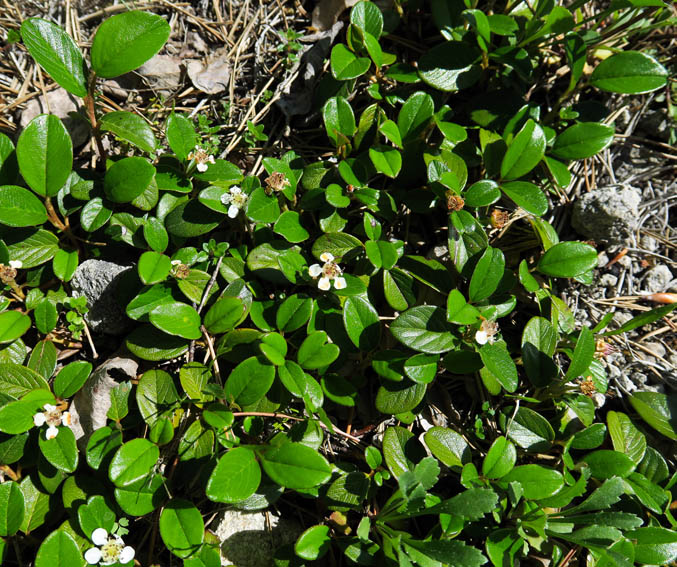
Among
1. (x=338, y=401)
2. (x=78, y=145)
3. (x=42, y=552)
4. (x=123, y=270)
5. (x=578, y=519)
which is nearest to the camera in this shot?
(x=42, y=552)

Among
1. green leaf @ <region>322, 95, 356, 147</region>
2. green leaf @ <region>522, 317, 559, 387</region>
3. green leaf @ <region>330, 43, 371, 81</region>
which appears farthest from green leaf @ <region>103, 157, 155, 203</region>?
green leaf @ <region>522, 317, 559, 387</region>

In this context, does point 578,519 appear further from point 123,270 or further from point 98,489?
point 123,270

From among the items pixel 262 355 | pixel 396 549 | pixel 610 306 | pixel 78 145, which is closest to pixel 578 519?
pixel 396 549

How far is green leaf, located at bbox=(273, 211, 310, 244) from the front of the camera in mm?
2184

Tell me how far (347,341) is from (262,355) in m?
0.37

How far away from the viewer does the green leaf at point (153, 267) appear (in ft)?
6.61

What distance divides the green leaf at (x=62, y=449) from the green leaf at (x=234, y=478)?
58cm

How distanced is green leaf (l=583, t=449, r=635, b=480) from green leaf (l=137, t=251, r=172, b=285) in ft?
6.22

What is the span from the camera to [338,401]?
6.70 ft

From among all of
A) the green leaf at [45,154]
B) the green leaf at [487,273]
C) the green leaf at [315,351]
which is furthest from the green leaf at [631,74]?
the green leaf at [45,154]

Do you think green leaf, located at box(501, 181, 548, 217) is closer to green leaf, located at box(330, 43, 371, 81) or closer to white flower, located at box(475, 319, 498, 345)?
white flower, located at box(475, 319, 498, 345)

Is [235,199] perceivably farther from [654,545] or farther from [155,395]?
[654,545]

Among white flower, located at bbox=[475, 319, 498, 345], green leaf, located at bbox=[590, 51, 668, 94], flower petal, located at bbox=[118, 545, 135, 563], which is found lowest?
flower petal, located at bbox=[118, 545, 135, 563]

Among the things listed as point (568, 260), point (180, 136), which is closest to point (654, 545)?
point (568, 260)
